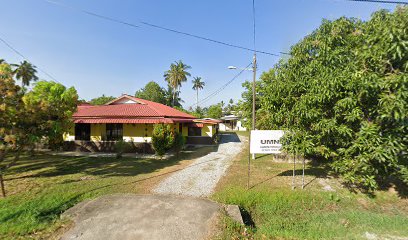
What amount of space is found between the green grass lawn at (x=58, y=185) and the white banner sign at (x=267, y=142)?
475 centimetres

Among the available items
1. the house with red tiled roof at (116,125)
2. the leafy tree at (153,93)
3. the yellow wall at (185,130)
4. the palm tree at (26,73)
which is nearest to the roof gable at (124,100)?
the house with red tiled roof at (116,125)

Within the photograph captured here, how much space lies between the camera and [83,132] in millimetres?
15719

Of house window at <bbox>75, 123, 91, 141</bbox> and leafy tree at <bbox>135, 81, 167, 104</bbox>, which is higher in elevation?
leafy tree at <bbox>135, 81, 167, 104</bbox>

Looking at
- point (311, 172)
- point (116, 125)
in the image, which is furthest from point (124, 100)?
point (311, 172)

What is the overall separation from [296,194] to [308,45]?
579 cm

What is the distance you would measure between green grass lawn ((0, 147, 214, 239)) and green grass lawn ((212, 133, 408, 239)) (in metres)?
3.86

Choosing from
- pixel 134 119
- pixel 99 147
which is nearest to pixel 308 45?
pixel 134 119

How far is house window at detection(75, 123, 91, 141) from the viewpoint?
15.6 meters

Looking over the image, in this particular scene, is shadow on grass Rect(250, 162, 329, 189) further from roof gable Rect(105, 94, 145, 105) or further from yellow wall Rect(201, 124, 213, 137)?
roof gable Rect(105, 94, 145, 105)

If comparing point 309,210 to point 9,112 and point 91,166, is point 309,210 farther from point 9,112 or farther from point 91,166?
point 91,166

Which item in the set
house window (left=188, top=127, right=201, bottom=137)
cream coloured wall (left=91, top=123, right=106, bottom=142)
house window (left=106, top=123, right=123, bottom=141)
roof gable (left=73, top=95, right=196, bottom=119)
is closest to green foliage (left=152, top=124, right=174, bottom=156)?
roof gable (left=73, top=95, right=196, bottom=119)

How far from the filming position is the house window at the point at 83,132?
15.6 metres

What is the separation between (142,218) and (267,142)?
5639mm

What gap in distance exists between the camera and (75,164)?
11.4m
